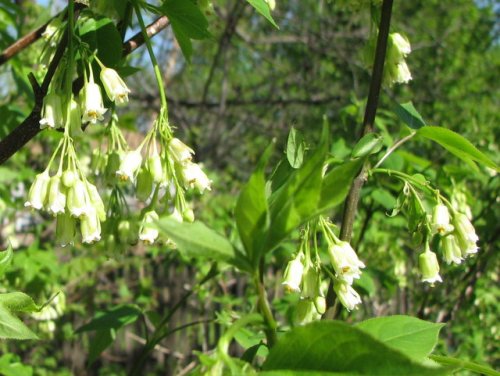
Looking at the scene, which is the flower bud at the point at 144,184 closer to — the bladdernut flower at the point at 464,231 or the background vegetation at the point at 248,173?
the background vegetation at the point at 248,173

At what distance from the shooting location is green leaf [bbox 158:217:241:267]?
867mm

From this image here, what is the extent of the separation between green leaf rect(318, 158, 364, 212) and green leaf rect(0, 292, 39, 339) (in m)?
0.69

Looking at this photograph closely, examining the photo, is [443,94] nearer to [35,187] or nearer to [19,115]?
[19,115]

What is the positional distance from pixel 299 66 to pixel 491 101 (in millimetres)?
5076

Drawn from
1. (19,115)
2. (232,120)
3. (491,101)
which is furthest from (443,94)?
Result: (19,115)

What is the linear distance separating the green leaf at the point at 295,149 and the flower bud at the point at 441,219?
21.0 inches

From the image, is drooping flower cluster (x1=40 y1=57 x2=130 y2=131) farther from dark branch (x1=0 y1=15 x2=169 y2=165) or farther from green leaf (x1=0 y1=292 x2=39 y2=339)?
green leaf (x1=0 y1=292 x2=39 y2=339)

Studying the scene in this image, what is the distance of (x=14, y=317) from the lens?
132 cm

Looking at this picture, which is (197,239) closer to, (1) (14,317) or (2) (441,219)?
(1) (14,317)

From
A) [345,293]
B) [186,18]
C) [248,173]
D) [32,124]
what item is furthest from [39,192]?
[248,173]

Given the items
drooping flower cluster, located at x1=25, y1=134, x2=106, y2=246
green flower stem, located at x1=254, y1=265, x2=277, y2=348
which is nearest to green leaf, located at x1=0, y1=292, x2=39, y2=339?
drooping flower cluster, located at x1=25, y1=134, x2=106, y2=246

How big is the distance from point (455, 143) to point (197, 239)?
98 cm

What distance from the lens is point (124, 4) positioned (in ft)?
5.89

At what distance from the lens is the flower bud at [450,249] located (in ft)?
5.98
